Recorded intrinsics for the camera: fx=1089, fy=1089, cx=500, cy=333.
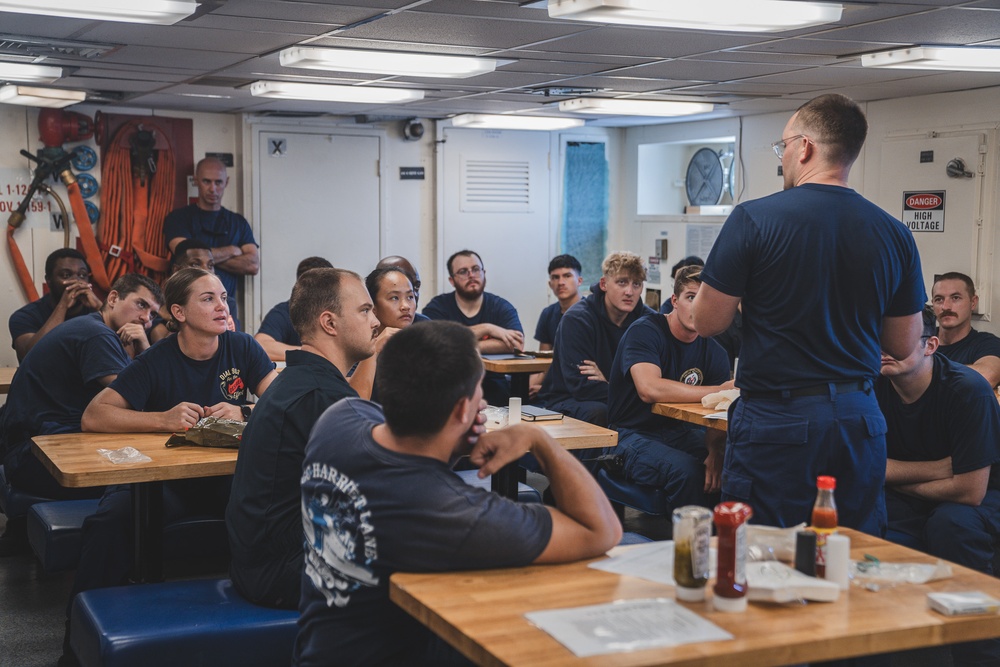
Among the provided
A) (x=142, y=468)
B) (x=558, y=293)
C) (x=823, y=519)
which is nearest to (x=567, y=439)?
(x=142, y=468)

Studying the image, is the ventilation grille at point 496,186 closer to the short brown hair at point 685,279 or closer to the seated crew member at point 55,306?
the seated crew member at point 55,306

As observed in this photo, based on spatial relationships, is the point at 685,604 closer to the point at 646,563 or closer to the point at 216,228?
the point at 646,563

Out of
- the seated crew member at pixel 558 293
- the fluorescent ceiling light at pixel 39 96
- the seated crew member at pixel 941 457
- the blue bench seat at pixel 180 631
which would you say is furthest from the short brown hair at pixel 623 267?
the fluorescent ceiling light at pixel 39 96

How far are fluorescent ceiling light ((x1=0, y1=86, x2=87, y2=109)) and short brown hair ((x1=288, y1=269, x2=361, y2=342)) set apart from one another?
4.61m

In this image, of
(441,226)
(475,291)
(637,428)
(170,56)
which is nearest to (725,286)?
(637,428)

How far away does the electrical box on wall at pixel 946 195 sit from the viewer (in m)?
6.85

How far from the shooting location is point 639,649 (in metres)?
1.78

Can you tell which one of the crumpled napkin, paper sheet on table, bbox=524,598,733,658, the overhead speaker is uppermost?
A: the overhead speaker

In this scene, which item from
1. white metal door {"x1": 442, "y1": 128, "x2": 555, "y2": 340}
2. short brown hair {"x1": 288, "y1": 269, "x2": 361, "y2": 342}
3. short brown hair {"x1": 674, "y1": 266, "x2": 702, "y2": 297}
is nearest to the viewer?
short brown hair {"x1": 288, "y1": 269, "x2": 361, "y2": 342}

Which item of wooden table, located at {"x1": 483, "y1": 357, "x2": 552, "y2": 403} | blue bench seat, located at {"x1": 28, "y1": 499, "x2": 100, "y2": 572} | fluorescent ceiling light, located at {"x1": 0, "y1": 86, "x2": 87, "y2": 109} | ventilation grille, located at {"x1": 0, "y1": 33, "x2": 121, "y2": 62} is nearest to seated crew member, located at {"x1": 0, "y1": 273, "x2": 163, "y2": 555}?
blue bench seat, located at {"x1": 28, "y1": 499, "x2": 100, "y2": 572}

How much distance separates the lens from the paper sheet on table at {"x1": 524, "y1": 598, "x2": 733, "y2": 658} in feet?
5.90

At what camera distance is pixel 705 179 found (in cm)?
952

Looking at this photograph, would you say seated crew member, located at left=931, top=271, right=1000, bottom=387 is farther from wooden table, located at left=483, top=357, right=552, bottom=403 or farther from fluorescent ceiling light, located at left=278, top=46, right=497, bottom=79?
fluorescent ceiling light, located at left=278, top=46, right=497, bottom=79

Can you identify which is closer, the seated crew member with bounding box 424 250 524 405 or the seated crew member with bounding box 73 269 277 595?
the seated crew member with bounding box 73 269 277 595
